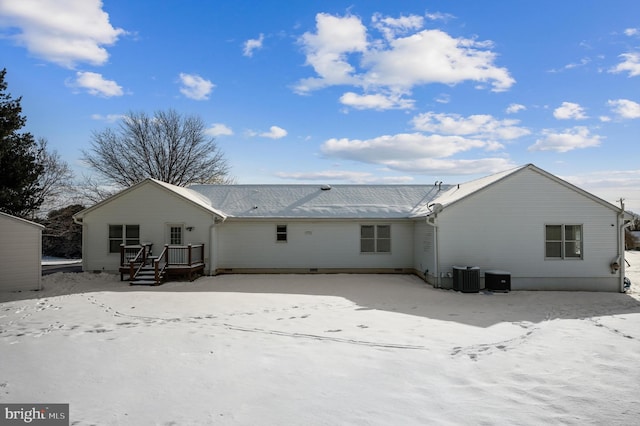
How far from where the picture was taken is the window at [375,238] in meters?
18.3

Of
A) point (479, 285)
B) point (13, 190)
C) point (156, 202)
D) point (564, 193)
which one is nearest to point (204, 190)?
point (156, 202)

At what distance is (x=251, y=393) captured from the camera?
16.2ft

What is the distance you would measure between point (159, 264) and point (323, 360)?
1200 cm

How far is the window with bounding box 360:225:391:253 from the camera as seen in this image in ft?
60.2

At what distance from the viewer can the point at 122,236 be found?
17.6 meters

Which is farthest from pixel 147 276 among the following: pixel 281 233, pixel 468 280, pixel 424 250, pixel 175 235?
pixel 468 280

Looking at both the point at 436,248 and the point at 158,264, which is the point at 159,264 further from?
the point at 436,248

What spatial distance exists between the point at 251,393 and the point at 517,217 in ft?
42.3

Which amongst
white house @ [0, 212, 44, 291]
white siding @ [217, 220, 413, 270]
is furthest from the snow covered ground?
white siding @ [217, 220, 413, 270]

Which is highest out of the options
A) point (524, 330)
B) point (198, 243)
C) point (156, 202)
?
point (156, 202)

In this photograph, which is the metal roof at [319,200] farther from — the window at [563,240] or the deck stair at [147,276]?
the window at [563,240]

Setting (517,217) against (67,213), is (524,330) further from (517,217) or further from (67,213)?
(67,213)

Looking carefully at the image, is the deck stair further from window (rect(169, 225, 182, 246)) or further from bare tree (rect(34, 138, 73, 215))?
bare tree (rect(34, 138, 73, 215))
